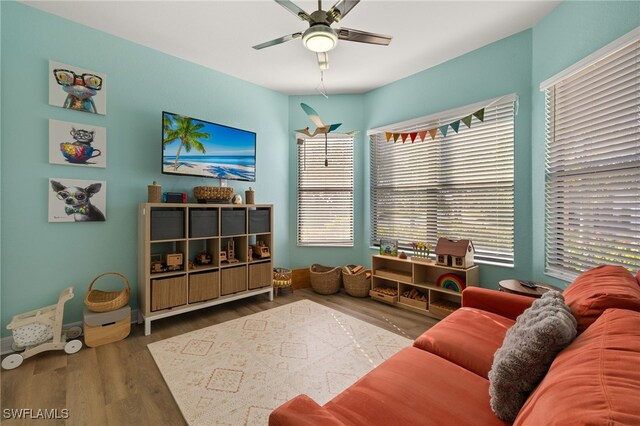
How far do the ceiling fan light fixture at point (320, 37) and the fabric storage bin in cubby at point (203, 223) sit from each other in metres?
1.91

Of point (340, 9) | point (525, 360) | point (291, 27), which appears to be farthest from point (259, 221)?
point (525, 360)

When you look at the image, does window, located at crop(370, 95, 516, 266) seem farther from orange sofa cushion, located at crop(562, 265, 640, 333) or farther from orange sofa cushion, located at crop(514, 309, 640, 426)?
orange sofa cushion, located at crop(514, 309, 640, 426)

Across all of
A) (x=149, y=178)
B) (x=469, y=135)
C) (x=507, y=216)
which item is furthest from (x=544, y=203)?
(x=149, y=178)

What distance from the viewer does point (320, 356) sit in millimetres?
2219

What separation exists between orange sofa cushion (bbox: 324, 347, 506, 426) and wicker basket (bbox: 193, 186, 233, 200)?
8.18ft

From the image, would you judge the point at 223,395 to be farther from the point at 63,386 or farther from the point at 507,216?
the point at 507,216

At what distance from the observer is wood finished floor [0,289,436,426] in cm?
160

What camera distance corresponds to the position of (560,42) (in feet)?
7.63

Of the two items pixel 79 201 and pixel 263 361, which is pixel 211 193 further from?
pixel 263 361

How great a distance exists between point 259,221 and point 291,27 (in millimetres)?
2091

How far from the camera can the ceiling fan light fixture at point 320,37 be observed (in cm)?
190

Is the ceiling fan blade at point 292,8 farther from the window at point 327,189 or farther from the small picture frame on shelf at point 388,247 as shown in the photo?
the small picture frame on shelf at point 388,247

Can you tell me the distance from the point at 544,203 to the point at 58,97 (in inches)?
174

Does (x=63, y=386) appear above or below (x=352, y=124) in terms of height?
below
